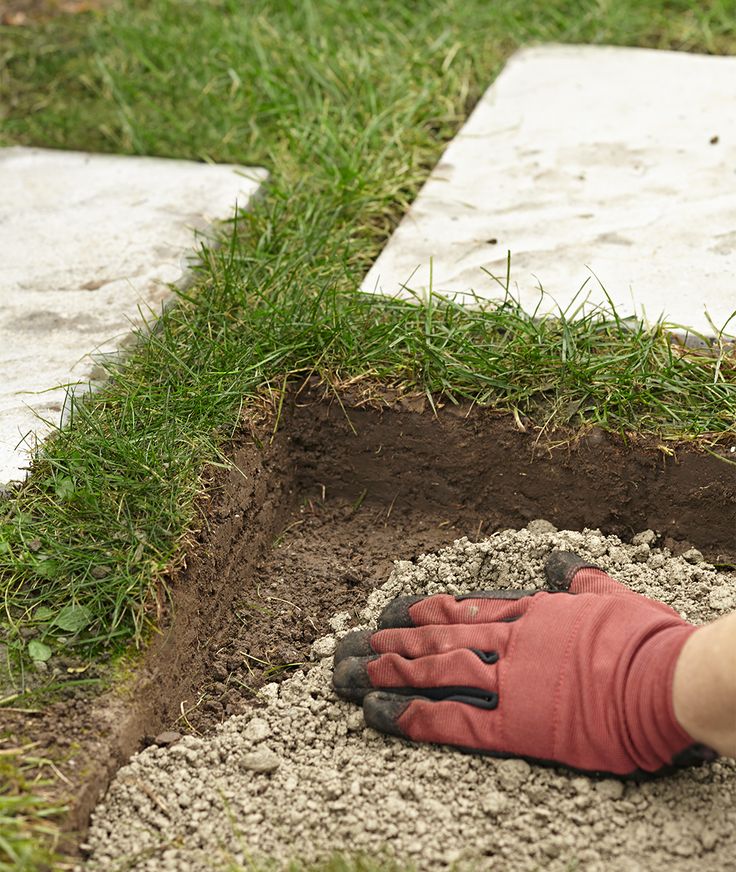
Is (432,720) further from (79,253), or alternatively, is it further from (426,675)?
(79,253)

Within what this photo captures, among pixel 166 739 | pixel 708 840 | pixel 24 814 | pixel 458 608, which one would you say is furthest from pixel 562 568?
pixel 24 814

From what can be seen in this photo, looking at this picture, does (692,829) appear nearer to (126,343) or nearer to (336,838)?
(336,838)

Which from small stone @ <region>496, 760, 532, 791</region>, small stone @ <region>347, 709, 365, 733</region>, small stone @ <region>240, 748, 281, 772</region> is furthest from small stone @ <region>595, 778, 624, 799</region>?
small stone @ <region>240, 748, 281, 772</region>

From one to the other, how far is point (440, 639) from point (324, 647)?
34cm

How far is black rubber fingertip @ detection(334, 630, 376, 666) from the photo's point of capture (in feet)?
7.49

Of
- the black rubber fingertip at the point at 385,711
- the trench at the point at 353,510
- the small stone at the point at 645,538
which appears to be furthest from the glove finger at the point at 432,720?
the small stone at the point at 645,538

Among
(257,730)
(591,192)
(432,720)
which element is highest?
(591,192)

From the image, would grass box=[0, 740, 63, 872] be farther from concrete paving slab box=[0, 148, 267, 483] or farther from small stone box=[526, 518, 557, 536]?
small stone box=[526, 518, 557, 536]

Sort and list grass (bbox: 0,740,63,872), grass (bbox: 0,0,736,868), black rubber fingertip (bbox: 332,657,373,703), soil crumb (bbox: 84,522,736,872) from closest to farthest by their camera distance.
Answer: grass (bbox: 0,740,63,872), soil crumb (bbox: 84,522,736,872), black rubber fingertip (bbox: 332,657,373,703), grass (bbox: 0,0,736,868)

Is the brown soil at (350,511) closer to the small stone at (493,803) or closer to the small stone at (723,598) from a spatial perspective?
the small stone at (723,598)

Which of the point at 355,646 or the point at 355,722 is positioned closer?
the point at 355,722

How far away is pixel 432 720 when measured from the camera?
6.78 ft

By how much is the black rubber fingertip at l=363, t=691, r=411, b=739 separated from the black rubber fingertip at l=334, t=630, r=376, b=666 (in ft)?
0.44

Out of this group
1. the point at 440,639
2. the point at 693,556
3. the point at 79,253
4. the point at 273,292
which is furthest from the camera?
the point at 79,253
